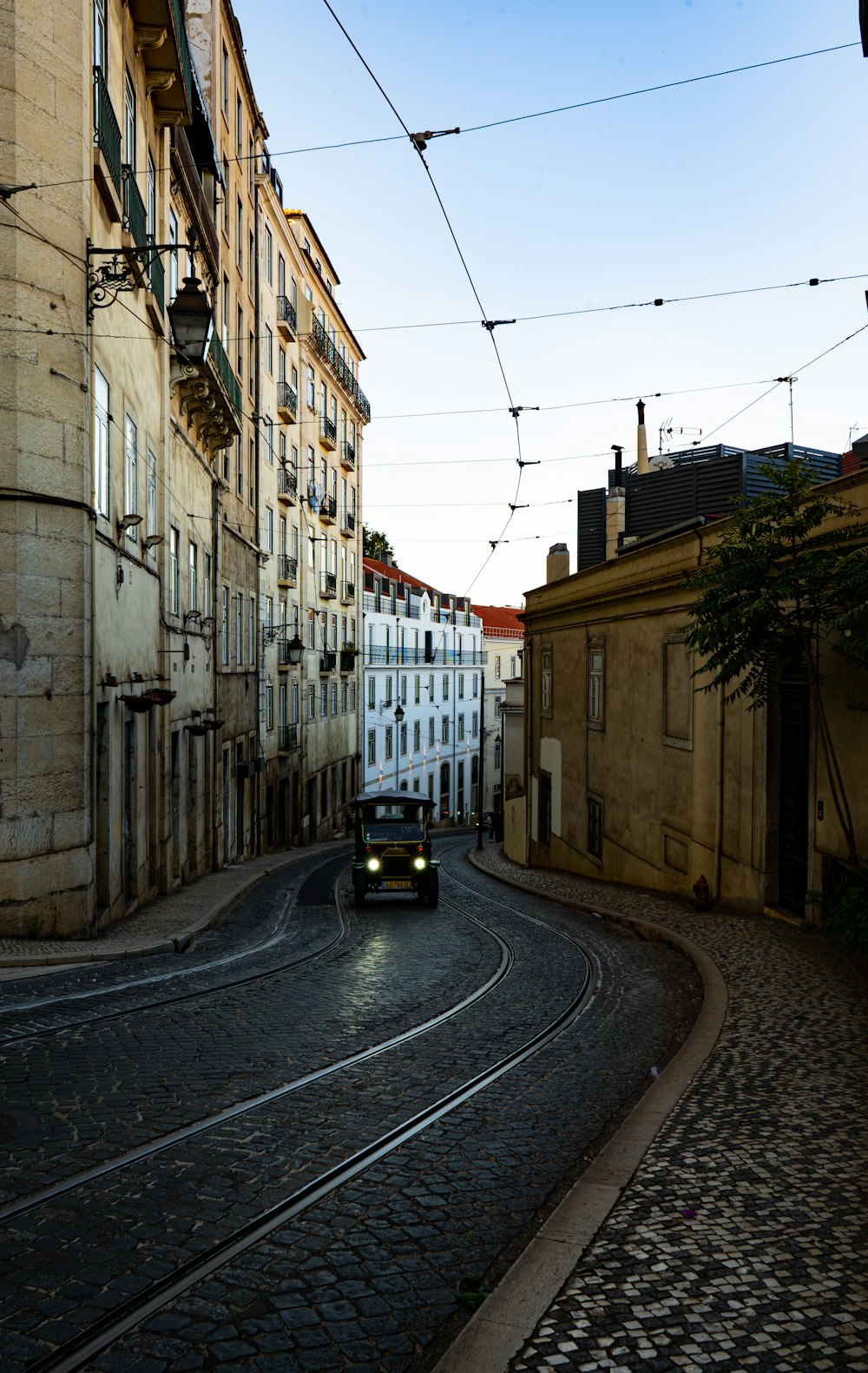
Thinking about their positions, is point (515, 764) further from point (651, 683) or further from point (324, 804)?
point (651, 683)

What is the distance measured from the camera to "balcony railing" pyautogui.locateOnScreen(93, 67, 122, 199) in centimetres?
1378

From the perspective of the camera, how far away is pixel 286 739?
3756cm

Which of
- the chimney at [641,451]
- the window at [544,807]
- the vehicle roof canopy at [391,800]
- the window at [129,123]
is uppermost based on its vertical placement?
the window at [129,123]

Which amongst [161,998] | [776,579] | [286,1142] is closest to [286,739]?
[776,579]

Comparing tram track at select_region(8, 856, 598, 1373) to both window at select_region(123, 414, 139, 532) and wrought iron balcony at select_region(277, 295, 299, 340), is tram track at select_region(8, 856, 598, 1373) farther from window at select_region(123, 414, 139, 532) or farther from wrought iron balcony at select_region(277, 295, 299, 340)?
wrought iron balcony at select_region(277, 295, 299, 340)

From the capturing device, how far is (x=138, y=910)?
17.0m

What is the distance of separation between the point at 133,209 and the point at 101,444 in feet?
13.6

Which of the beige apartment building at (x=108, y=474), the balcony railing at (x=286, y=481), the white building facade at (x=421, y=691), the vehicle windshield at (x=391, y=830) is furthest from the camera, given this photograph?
the white building facade at (x=421, y=691)

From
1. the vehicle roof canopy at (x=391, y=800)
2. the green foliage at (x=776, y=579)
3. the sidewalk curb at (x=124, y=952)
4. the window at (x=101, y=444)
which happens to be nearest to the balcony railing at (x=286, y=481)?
the vehicle roof canopy at (x=391, y=800)

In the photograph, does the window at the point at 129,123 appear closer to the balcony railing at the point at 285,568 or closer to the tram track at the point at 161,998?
the tram track at the point at 161,998

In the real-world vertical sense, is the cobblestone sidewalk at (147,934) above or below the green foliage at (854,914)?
below

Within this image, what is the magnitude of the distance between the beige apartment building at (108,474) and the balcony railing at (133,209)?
0.07m

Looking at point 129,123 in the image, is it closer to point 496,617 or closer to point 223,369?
point 223,369

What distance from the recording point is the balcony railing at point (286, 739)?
36.7m
